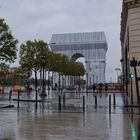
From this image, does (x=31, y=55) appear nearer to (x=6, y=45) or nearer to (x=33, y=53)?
(x=33, y=53)

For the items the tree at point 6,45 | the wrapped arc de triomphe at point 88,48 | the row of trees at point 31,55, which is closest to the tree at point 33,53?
the row of trees at point 31,55

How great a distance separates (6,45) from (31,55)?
965 inches

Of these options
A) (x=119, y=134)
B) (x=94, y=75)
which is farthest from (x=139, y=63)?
(x=94, y=75)

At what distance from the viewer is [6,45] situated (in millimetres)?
51500

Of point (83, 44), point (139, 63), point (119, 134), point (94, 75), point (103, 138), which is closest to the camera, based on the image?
point (103, 138)

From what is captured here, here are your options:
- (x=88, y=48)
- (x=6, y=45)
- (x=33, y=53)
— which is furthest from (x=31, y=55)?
(x=88, y=48)

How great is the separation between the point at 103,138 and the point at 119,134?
1466 mm

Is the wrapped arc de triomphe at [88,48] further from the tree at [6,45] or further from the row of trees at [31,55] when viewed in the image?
the tree at [6,45]

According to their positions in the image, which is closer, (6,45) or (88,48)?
(6,45)

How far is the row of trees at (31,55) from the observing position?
2031 inches

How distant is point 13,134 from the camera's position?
1567 centimetres

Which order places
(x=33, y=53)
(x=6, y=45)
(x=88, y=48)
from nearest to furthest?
(x=6, y=45), (x=33, y=53), (x=88, y=48)

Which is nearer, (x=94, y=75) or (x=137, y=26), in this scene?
(x=137, y=26)

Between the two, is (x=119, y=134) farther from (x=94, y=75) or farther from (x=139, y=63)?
(x=94, y=75)
